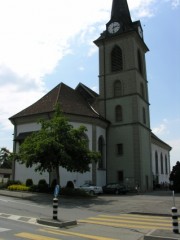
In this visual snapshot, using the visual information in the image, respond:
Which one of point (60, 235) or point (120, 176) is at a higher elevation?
point (120, 176)

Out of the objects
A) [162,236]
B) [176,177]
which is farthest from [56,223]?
[176,177]

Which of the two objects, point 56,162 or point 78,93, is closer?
point 56,162

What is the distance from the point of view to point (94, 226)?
12.9 meters

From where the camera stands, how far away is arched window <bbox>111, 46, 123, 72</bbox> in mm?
46031

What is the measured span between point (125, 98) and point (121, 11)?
43.5 ft

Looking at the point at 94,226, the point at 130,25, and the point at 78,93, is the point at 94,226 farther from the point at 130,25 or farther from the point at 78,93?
the point at 130,25

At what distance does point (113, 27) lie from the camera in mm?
47281

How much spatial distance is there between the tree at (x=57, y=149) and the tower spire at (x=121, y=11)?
24530 millimetres

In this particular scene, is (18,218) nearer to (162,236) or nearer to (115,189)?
(162,236)

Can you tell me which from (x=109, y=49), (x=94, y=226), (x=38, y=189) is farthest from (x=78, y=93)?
(x=94, y=226)

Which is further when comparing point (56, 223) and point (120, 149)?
point (120, 149)

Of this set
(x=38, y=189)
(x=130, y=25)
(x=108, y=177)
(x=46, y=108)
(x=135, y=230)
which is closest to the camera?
(x=135, y=230)

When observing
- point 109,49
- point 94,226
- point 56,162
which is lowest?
point 94,226

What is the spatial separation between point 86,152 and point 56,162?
2.63m
